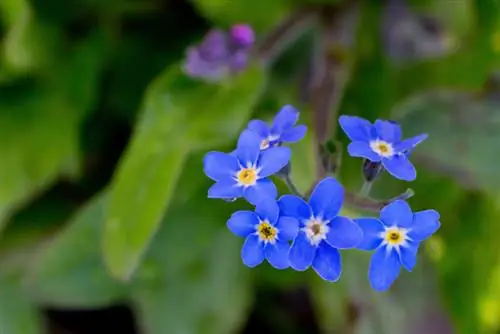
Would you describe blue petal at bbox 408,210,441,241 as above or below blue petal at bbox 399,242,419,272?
above

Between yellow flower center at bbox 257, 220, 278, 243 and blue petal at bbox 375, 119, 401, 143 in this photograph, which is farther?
blue petal at bbox 375, 119, 401, 143

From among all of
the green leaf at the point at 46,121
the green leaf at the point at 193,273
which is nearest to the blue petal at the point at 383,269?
the green leaf at the point at 193,273

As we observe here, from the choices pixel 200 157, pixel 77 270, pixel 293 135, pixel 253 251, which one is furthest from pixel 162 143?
pixel 253 251

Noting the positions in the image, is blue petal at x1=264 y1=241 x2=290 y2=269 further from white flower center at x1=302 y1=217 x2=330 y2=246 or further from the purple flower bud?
the purple flower bud

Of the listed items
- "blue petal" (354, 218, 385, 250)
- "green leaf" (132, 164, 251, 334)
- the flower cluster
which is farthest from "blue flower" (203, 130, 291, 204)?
"green leaf" (132, 164, 251, 334)

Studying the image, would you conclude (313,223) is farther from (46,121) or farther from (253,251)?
(46,121)

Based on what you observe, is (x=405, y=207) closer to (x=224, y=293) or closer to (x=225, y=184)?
(x=225, y=184)

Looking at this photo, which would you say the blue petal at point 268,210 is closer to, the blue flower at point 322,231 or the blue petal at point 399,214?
the blue flower at point 322,231

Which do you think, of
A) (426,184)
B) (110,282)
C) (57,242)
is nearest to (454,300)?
(426,184)
